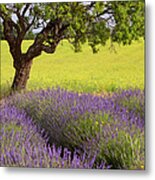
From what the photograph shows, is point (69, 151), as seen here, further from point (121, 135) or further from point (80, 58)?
point (80, 58)

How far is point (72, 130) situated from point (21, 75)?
0.36m

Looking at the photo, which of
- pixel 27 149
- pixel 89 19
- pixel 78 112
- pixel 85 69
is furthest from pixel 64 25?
pixel 27 149

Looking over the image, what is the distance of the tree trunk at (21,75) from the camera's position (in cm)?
276

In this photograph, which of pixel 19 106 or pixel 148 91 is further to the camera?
pixel 19 106

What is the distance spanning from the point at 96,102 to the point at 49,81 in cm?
24

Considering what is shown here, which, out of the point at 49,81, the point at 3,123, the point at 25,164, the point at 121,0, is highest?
the point at 121,0

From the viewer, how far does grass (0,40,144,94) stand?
104 inches

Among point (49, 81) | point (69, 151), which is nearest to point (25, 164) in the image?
point (69, 151)

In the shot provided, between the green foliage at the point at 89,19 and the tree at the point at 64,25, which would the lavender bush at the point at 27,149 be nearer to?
the tree at the point at 64,25

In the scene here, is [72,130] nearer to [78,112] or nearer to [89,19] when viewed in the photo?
[78,112]

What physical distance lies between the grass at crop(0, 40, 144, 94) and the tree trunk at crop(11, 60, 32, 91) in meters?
0.02

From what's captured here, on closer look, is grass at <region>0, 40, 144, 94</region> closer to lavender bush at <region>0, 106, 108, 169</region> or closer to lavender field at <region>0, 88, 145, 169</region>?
lavender field at <region>0, 88, 145, 169</region>

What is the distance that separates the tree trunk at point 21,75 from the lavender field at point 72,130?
48 mm

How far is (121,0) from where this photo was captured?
2.65m
